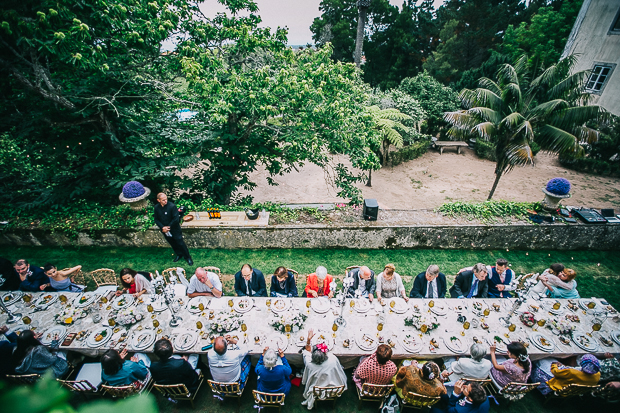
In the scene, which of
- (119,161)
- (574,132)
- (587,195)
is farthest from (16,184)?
(587,195)

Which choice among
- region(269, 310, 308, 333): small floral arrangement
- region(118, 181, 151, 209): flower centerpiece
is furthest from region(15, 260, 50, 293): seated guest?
region(269, 310, 308, 333): small floral arrangement

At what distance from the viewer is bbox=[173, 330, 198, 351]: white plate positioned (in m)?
4.42

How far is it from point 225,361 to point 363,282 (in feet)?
9.54

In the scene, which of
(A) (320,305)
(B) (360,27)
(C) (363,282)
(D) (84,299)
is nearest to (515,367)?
(C) (363,282)

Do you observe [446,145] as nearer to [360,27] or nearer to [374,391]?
[360,27]

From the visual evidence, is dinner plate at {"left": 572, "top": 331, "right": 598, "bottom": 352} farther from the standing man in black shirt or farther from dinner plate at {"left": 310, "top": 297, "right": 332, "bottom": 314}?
the standing man in black shirt

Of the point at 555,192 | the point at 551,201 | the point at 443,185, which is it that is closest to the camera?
the point at 555,192

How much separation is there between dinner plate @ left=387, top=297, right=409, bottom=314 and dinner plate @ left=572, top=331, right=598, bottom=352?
251 centimetres

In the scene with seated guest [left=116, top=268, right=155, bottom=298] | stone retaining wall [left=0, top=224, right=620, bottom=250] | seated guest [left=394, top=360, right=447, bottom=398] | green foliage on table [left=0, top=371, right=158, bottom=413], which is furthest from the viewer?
stone retaining wall [left=0, top=224, right=620, bottom=250]

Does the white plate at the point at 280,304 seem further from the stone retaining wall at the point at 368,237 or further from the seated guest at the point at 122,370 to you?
the stone retaining wall at the point at 368,237

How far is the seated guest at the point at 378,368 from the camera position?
404 cm

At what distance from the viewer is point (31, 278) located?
564 centimetres

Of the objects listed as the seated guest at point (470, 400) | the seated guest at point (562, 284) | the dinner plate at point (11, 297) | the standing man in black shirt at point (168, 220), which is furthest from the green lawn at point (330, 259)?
the seated guest at point (470, 400)

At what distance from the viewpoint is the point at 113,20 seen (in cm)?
564
